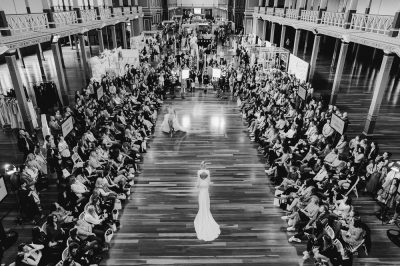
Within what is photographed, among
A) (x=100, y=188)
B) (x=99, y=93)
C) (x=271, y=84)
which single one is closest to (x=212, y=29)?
(x=271, y=84)

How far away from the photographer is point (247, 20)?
3491 centimetres

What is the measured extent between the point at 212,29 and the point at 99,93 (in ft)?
102

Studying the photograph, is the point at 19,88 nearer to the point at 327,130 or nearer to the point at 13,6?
the point at 13,6

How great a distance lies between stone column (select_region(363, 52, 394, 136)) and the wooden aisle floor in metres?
4.60

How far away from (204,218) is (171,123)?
17.7 feet

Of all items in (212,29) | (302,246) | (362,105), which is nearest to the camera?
(302,246)

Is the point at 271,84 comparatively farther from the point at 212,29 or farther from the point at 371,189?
the point at 212,29

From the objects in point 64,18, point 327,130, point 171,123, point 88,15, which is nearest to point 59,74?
point 64,18

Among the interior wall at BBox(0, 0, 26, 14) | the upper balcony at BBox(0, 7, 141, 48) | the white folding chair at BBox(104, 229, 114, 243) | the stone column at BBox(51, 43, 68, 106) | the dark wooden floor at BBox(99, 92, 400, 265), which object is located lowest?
the dark wooden floor at BBox(99, 92, 400, 265)

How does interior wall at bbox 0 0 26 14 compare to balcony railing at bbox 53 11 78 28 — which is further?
interior wall at bbox 0 0 26 14

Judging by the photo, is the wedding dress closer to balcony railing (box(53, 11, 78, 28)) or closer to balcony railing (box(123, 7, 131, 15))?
balcony railing (box(53, 11, 78, 28))

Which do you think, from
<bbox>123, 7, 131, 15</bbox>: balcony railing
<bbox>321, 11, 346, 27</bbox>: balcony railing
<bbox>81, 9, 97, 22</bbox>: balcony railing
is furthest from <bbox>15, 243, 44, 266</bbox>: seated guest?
<bbox>123, 7, 131, 15</bbox>: balcony railing

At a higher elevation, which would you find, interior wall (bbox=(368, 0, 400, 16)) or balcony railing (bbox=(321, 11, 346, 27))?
interior wall (bbox=(368, 0, 400, 16))

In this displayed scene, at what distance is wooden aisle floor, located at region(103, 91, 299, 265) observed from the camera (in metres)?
5.87
